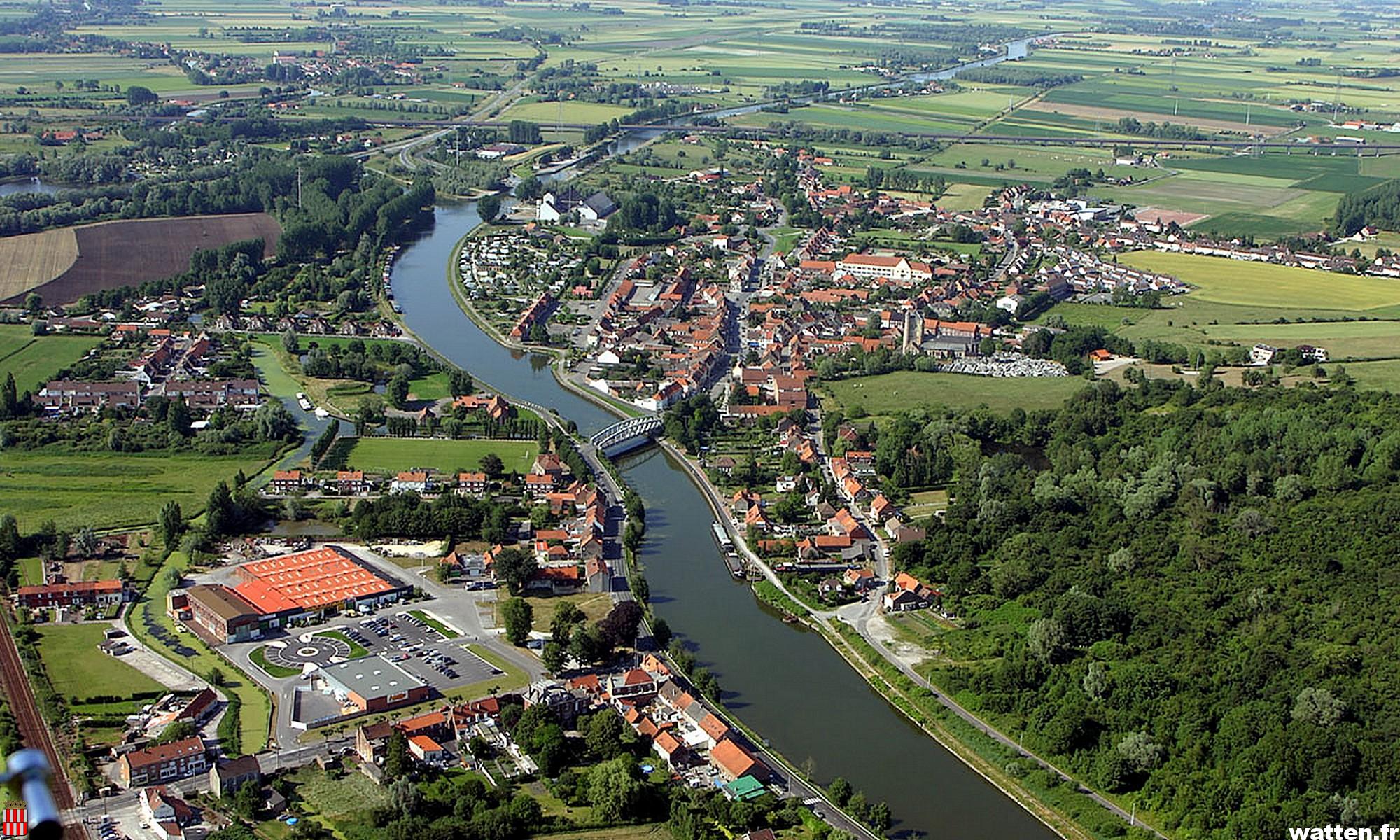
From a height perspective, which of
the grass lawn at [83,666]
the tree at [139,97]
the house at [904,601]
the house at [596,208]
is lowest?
the house at [904,601]

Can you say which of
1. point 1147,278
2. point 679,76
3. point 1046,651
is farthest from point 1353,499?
point 679,76

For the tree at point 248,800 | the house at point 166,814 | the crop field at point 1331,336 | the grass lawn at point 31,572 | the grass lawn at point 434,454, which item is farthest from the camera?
the crop field at point 1331,336

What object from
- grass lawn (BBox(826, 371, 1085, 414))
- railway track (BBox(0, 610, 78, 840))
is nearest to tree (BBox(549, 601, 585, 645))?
railway track (BBox(0, 610, 78, 840))

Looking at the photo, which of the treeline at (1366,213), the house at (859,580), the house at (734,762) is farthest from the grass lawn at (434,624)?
the treeline at (1366,213)

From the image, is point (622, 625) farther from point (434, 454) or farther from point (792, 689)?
point (434, 454)

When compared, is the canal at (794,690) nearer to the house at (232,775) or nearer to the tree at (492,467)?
the tree at (492,467)

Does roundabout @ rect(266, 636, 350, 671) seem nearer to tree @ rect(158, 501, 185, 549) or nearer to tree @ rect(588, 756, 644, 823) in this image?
tree @ rect(158, 501, 185, 549)
